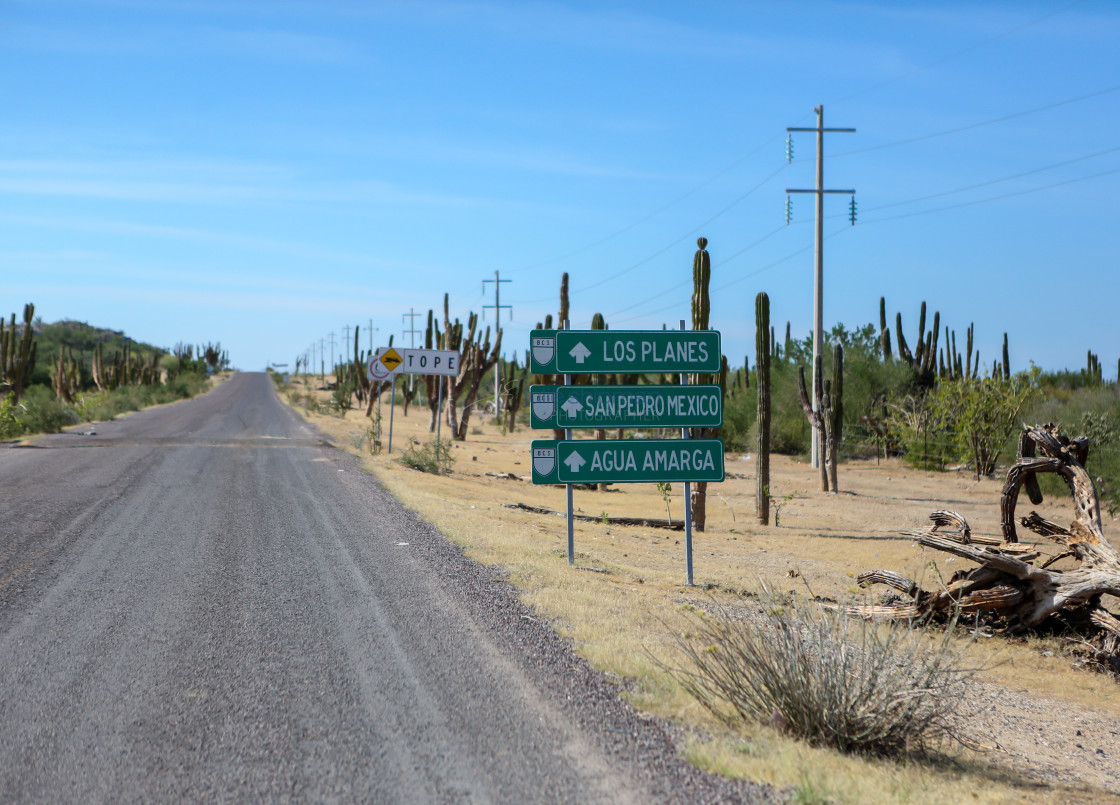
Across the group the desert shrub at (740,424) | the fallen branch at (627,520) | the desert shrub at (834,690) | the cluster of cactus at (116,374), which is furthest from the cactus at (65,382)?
the desert shrub at (834,690)

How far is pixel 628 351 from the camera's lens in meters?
9.95

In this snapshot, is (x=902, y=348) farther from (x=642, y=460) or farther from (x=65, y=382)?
(x=65, y=382)

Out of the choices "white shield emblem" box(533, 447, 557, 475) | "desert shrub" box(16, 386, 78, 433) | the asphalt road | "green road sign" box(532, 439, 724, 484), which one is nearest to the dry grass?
the asphalt road

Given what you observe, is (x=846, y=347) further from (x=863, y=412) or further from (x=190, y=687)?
(x=190, y=687)

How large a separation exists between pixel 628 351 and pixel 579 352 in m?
0.55

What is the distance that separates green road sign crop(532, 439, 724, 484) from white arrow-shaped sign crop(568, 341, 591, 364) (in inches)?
37.0

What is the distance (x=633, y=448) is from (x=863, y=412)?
1090 inches

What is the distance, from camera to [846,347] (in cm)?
3812

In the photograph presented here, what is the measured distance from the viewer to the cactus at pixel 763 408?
57.1ft

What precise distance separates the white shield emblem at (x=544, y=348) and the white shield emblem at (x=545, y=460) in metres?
1.01

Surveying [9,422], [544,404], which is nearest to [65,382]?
[9,422]

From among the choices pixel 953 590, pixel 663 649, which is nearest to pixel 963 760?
pixel 663 649

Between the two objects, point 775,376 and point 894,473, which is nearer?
point 894,473

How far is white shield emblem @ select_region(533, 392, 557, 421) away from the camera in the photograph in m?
10.4
